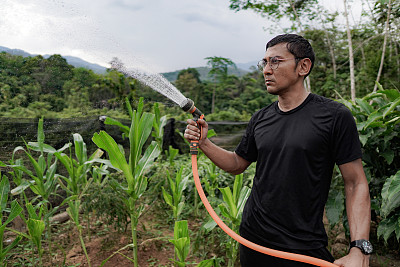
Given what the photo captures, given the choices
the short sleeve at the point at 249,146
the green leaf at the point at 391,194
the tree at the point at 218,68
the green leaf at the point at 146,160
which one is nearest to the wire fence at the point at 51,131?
the green leaf at the point at 146,160

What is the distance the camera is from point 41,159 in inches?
94.5

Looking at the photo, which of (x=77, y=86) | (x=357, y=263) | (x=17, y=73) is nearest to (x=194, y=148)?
(x=357, y=263)

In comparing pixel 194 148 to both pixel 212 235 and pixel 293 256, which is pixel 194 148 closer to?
pixel 293 256

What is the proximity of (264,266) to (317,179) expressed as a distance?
1.53 ft

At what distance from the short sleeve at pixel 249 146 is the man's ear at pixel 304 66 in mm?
336

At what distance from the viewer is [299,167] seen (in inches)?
48.9

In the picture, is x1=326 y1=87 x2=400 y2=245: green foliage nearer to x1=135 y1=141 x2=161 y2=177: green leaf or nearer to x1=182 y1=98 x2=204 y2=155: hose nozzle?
x1=182 y1=98 x2=204 y2=155: hose nozzle

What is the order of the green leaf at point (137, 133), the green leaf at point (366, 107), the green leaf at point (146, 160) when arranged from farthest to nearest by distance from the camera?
the green leaf at point (366, 107), the green leaf at point (146, 160), the green leaf at point (137, 133)

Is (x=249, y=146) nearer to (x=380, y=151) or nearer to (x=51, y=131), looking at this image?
(x=380, y=151)

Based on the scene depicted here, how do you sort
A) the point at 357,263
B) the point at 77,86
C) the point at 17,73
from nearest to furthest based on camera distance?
the point at 357,263, the point at 17,73, the point at 77,86

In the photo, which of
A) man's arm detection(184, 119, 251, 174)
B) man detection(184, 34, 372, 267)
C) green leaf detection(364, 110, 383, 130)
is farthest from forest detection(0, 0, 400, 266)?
man detection(184, 34, 372, 267)

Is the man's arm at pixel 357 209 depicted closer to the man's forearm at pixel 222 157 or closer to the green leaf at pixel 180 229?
the man's forearm at pixel 222 157

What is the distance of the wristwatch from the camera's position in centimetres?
109

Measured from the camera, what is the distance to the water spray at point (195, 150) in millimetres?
1162
